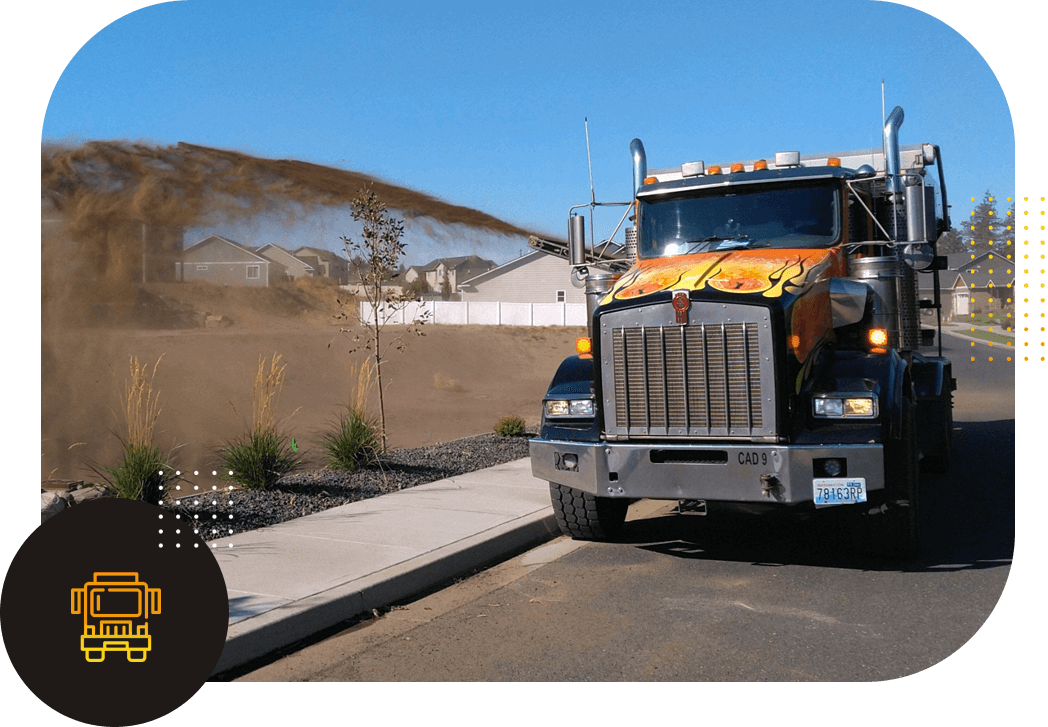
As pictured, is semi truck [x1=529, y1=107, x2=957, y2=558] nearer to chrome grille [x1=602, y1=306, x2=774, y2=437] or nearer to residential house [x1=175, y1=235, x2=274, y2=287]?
chrome grille [x1=602, y1=306, x2=774, y2=437]

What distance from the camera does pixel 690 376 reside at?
258 inches

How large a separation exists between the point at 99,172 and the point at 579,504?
29.0m

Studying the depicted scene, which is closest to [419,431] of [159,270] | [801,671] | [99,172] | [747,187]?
[747,187]

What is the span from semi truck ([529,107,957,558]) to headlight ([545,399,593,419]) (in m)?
0.01

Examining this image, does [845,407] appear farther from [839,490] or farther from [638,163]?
[638,163]

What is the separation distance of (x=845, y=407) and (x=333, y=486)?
531 centimetres

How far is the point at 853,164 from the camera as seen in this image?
9.54 m

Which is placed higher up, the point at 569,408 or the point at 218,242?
the point at 218,242

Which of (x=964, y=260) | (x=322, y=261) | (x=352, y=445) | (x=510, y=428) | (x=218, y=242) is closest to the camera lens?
(x=352, y=445)

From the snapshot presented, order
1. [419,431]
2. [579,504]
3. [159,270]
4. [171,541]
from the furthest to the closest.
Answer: [159,270]
[419,431]
[579,504]
[171,541]

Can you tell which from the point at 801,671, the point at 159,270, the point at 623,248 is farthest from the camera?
the point at 159,270

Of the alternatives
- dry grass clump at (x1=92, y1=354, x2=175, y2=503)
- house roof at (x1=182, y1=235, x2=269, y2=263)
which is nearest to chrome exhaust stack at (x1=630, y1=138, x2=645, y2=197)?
dry grass clump at (x1=92, y1=354, x2=175, y2=503)

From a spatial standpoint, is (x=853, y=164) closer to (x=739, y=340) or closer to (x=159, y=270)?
(x=739, y=340)

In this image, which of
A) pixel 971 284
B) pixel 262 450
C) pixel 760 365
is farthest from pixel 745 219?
pixel 971 284
